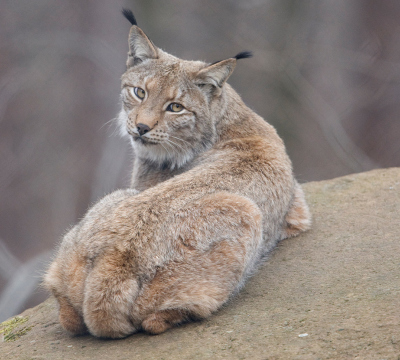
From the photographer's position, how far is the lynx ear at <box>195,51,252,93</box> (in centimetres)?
521

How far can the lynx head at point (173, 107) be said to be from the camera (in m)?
5.11

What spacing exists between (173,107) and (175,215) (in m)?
1.54

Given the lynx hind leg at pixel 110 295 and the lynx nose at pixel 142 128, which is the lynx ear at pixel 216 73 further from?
the lynx hind leg at pixel 110 295

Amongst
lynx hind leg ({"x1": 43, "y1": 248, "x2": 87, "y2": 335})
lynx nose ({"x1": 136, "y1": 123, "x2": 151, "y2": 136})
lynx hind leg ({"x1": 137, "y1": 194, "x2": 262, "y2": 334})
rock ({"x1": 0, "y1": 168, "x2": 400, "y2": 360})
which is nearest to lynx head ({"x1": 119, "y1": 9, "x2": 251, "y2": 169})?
lynx nose ({"x1": 136, "y1": 123, "x2": 151, "y2": 136})

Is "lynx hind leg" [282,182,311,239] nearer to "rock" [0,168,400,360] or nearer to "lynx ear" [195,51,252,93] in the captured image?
"rock" [0,168,400,360]

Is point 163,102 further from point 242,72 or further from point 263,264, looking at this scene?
point 242,72

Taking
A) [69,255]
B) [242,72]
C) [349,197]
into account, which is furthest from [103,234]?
[242,72]

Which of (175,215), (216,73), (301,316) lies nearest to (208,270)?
(175,215)

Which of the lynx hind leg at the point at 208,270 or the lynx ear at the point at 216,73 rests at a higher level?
the lynx ear at the point at 216,73

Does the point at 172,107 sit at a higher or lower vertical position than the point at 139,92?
lower

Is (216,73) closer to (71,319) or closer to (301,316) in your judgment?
(301,316)

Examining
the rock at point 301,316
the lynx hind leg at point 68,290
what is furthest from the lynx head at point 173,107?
the lynx hind leg at point 68,290

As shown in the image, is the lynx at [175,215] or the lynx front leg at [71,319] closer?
the lynx at [175,215]

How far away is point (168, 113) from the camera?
5.15 metres
